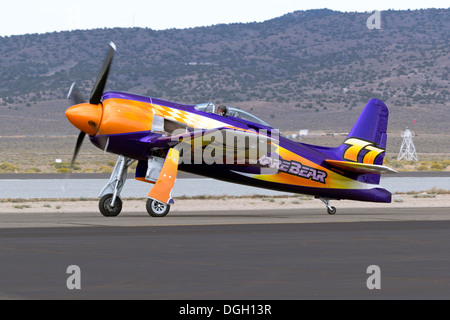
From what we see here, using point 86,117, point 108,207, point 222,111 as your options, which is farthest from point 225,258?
point 222,111

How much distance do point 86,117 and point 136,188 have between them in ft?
62.7

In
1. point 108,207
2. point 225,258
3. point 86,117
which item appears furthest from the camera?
point 108,207

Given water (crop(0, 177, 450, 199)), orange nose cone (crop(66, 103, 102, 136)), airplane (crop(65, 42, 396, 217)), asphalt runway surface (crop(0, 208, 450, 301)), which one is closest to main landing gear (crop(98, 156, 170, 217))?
airplane (crop(65, 42, 396, 217))

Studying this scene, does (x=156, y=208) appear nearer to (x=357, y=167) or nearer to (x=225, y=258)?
(x=357, y=167)

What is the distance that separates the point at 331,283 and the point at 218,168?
16.6 meters

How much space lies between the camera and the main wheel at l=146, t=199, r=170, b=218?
28109mm

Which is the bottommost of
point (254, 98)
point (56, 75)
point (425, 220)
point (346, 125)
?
point (425, 220)

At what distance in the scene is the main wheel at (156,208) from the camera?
2811 centimetres

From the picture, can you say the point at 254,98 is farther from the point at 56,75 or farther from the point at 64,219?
the point at 64,219

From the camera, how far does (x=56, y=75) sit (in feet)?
637

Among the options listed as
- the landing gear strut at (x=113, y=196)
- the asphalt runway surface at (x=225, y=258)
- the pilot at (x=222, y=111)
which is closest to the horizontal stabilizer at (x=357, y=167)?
the asphalt runway surface at (x=225, y=258)

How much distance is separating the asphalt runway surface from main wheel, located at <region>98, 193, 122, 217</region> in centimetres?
186

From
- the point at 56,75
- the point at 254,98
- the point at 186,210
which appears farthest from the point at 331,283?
the point at 56,75

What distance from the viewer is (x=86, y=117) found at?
91.5 feet
